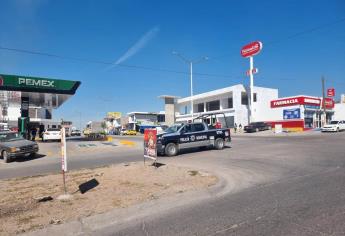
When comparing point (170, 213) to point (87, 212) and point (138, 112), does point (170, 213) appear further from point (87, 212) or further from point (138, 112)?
point (138, 112)

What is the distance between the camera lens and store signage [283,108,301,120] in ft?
159

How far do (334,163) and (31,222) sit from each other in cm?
1058

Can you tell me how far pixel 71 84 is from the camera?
26.9 m

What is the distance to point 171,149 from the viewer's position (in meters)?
16.4

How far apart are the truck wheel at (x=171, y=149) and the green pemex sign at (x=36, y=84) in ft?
47.6

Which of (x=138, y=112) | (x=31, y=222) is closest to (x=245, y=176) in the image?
(x=31, y=222)

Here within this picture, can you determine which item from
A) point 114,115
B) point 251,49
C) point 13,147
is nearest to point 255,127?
point 251,49

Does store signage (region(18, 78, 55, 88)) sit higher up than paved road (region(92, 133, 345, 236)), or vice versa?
store signage (region(18, 78, 55, 88))

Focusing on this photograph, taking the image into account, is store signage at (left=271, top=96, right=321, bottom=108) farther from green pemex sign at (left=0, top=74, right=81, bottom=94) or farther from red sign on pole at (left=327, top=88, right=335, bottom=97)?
green pemex sign at (left=0, top=74, right=81, bottom=94)

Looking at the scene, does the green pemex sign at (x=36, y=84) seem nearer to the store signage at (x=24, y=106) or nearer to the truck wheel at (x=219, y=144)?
the store signage at (x=24, y=106)

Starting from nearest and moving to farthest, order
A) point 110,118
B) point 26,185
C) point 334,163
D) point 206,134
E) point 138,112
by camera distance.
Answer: point 26,185
point 334,163
point 206,134
point 138,112
point 110,118

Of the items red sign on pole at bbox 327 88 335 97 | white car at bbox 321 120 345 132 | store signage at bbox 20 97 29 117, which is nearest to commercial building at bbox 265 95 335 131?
red sign on pole at bbox 327 88 335 97

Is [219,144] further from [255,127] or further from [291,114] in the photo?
[291,114]

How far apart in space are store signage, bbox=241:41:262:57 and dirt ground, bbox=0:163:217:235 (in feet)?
151
